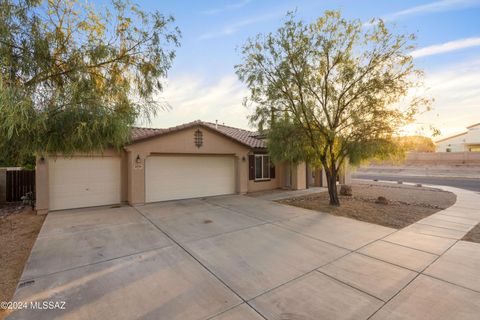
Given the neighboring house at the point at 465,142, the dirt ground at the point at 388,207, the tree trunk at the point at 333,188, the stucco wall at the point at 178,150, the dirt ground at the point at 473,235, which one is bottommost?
the dirt ground at the point at 473,235

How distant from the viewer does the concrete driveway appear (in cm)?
314

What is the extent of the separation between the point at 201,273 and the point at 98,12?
5.86 m

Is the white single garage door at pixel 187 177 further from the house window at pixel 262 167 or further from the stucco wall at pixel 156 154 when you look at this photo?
the house window at pixel 262 167

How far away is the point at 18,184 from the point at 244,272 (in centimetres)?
1218

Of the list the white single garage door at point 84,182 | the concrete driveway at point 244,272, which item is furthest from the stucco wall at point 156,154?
the concrete driveway at point 244,272

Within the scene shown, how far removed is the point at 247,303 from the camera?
3268mm

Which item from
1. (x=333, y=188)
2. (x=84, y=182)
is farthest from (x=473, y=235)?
(x=84, y=182)

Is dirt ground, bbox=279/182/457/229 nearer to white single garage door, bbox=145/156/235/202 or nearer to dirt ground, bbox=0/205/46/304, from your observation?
white single garage door, bbox=145/156/235/202

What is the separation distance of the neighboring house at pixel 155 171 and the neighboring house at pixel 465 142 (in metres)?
44.3

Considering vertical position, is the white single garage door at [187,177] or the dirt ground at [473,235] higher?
the white single garage door at [187,177]

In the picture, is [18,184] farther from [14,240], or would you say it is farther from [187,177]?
[187,177]

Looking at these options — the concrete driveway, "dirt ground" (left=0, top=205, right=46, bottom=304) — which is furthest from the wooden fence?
the concrete driveway

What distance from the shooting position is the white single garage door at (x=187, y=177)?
1054 cm

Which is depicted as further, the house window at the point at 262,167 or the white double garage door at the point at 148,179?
the house window at the point at 262,167
